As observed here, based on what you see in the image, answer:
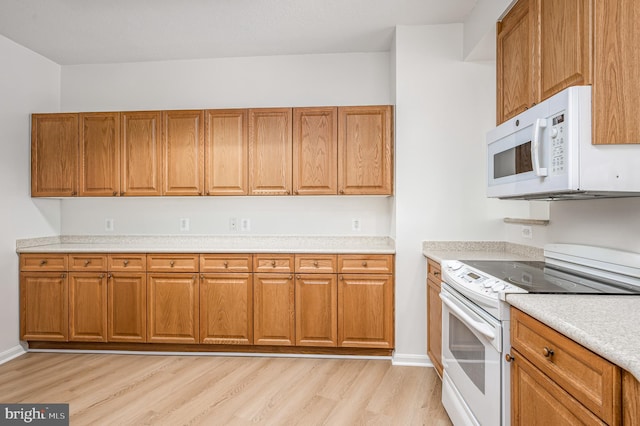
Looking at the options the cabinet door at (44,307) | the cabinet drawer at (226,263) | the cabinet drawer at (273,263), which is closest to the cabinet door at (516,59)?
the cabinet drawer at (273,263)

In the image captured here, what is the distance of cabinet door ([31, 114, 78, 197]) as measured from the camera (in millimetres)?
3217

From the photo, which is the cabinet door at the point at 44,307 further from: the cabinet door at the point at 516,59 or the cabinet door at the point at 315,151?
the cabinet door at the point at 516,59

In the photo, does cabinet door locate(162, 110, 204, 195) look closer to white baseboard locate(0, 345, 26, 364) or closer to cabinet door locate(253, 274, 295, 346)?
cabinet door locate(253, 274, 295, 346)

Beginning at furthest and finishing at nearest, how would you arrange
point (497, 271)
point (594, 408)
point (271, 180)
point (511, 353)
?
point (271, 180) < point (497, 271) < point (511, 353) < point (594, 408)

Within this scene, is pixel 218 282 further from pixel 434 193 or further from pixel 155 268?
pixel 434 193

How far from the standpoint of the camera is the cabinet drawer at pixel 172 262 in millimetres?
2971

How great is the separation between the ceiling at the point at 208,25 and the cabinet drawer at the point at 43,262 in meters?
1.91

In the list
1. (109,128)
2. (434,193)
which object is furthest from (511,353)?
(109,128)

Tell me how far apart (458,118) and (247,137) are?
5.97 ft

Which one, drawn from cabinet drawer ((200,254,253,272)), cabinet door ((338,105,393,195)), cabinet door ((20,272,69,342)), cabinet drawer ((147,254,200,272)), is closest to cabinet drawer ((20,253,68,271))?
cabinet door ((20,272,69,342))

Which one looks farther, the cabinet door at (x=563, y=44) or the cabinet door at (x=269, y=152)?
the cabinet door at (x=269, y=152)

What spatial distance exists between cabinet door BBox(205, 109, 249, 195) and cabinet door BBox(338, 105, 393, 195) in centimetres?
88

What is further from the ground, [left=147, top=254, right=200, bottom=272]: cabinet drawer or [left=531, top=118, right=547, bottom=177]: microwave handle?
[left=531, top=118, right=547, bottom=177]: microwave handle

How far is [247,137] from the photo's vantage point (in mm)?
3111
